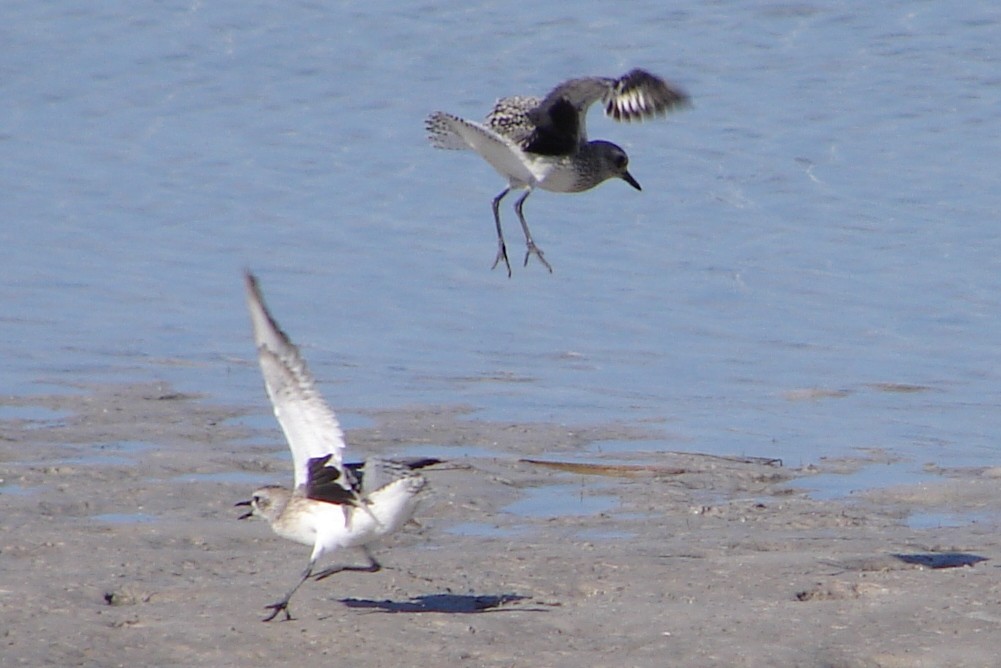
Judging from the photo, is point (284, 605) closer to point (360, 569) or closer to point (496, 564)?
point (360, 569)

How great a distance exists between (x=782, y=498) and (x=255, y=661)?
12.4 feet

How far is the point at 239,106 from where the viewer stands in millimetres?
22453

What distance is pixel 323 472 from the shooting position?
285 inches

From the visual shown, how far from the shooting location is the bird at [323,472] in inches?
285

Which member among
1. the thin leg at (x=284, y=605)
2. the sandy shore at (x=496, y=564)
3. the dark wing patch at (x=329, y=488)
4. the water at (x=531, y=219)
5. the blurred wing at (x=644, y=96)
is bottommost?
the water at (x=531, y=219)

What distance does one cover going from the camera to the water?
12.7 meters

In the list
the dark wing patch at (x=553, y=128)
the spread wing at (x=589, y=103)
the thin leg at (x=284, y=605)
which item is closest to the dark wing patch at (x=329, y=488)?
the thin leg at (x=284, y=605)

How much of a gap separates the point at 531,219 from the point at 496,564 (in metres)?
10.0

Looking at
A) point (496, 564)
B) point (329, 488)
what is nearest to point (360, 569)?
point (496, 564)

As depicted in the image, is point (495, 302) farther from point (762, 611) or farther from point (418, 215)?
point (762, 611)

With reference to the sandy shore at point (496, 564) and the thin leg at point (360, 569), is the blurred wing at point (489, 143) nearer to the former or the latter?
the sandy shore at point (496, 564)

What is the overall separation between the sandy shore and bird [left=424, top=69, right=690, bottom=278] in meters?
1.62

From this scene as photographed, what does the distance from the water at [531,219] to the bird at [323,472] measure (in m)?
3.44

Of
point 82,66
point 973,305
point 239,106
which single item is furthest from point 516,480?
point 82,66
